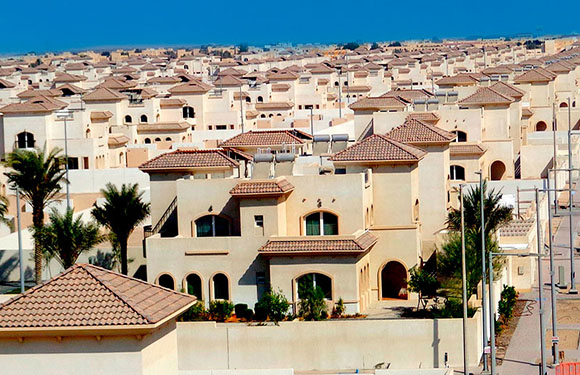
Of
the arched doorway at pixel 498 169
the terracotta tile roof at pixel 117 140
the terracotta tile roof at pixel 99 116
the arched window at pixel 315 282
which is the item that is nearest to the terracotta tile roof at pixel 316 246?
the arched window at pixel 315 282

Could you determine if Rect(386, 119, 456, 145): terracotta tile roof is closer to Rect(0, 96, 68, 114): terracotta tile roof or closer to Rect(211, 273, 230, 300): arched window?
Rect(211, 273, 230, 300): arched window

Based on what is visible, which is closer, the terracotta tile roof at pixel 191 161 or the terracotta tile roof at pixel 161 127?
the terracotta tile roof at pixel 191 161

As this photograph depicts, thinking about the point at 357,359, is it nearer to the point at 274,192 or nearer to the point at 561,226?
the point at 274,192

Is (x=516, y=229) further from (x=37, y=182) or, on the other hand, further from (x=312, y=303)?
(x=37, y=182)

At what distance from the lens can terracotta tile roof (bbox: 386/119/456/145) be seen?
51.2m

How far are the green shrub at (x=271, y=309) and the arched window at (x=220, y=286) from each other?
2.20 metres

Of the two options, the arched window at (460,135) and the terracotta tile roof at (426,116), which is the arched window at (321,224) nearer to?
the terracotta tile roof at (426,116)

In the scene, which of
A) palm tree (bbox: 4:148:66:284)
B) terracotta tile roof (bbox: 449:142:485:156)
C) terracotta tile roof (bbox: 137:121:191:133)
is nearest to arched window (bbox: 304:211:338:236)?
palm tree (bbox: 4:148:66:284)

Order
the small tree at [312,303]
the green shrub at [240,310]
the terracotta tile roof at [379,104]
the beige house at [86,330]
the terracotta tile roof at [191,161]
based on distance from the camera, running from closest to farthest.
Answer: the beige house at [86,330] < the small tree at [312,303] < the green shrub at [240,310] < the terracotta tile roof at [191,161] < the terracotta tile roof at [379,104]

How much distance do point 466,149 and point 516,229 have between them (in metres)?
13.9

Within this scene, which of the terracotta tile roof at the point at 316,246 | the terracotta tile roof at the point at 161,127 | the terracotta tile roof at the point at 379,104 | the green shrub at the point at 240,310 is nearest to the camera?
the terracotta tile roof at the point at 316,246

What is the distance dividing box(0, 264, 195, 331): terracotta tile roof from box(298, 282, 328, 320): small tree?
17730 mm

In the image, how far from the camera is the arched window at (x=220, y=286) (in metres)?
43.2

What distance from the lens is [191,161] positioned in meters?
45.7
